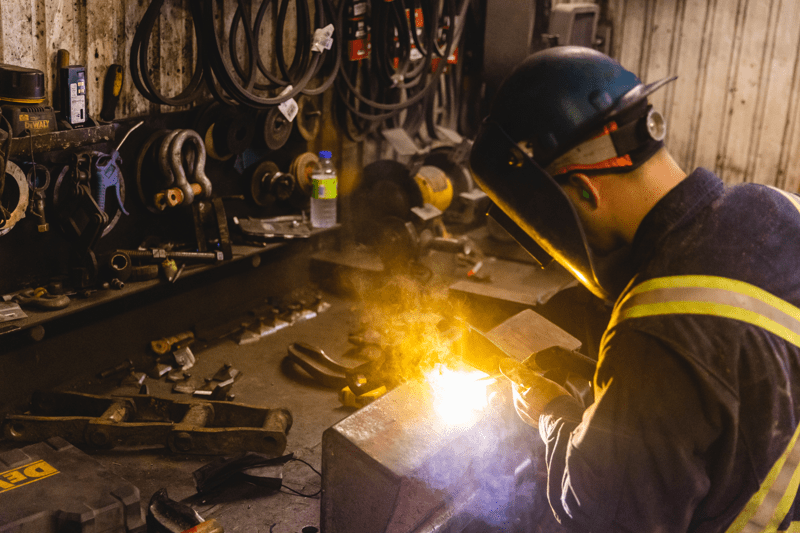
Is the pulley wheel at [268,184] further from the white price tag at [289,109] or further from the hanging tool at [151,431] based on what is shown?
the hanging tool at [151,431]

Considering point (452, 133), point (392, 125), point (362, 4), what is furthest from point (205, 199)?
point (452, 133)

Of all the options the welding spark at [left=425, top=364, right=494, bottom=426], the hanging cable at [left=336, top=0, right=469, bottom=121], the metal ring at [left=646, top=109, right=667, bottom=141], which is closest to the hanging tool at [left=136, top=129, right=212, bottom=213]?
the hanging cable at [left=336, top=0, right=469, bottom=121]

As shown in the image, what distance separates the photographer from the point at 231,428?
8.75ft

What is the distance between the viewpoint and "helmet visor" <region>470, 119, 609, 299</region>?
153 centimetres

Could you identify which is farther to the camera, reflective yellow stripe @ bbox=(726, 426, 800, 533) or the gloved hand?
the gloved hand

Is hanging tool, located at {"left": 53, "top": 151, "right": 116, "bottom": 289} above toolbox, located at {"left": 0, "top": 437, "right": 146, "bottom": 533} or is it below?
above

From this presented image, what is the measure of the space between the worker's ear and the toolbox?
1.61 meters

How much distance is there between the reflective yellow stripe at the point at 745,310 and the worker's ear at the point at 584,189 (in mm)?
222

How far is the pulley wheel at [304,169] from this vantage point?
14.0 feet

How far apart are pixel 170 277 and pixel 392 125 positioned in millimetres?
2548

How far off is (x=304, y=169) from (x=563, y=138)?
296 centimetres

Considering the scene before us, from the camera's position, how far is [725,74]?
6082 millimetres

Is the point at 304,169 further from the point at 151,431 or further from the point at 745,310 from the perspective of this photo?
the point at 745,310

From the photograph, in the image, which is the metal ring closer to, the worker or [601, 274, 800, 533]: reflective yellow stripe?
the worker
